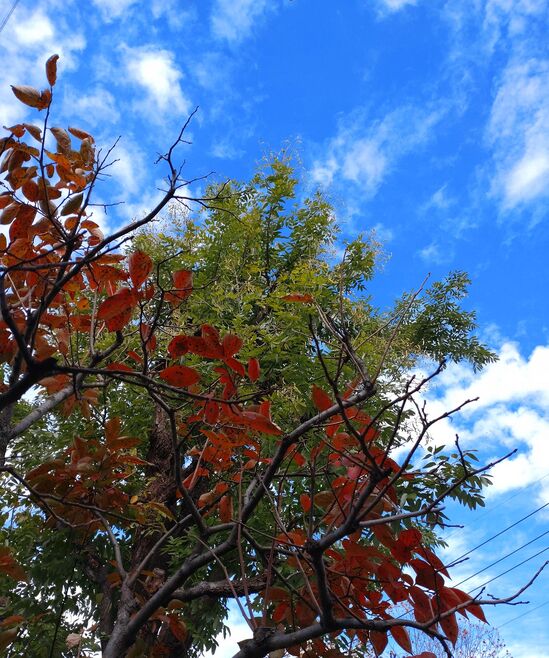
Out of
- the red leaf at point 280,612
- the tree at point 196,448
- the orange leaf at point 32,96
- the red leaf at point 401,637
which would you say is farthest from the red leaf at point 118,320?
the red leaf at point 401,637

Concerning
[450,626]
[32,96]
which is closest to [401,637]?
[450,626]

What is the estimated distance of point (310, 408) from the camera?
6.87 metres

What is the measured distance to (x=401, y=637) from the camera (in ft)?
5.21

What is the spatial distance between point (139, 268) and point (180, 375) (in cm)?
35

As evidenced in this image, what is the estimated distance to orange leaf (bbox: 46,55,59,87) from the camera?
5.66ft

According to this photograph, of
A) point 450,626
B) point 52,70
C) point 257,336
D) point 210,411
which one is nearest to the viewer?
point 450,626

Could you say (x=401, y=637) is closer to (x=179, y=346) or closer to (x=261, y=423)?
(x=261, y=423)

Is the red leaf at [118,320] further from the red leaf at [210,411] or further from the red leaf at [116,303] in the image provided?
the red leaf at [210,411]

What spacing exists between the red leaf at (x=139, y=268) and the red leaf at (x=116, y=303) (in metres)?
0.07

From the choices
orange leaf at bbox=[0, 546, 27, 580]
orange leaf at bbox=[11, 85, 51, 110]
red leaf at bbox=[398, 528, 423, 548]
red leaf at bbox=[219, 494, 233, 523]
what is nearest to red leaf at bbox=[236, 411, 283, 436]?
A: red leaf at bbox=[398, 528, 423, 548]

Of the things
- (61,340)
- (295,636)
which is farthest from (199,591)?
(61,340)

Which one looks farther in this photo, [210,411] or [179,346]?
[210,411]

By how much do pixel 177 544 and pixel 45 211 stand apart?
15.2 ft

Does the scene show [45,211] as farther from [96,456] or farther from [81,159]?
[96,456]
